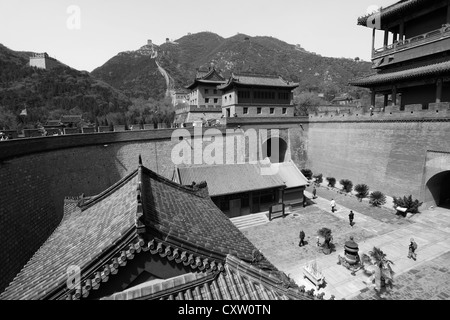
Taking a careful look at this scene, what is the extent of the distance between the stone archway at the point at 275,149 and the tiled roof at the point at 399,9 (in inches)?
598

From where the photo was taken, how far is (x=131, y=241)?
3818 millimetres

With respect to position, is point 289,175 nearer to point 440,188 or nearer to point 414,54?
point 440,188

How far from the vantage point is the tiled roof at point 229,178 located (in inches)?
702

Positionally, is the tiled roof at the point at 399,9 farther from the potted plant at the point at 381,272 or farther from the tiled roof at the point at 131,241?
the tiled roof at the point at 131,241

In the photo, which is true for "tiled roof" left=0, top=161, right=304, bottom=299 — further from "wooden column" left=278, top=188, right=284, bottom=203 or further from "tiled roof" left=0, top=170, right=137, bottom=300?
"wooden column" left=278, top=188, right=284, bottom=203

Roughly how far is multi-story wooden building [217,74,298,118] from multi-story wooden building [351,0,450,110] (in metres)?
10.4

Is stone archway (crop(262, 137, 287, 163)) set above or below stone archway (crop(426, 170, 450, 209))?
above

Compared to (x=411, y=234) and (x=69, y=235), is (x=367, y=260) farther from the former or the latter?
(x=69, y=235)

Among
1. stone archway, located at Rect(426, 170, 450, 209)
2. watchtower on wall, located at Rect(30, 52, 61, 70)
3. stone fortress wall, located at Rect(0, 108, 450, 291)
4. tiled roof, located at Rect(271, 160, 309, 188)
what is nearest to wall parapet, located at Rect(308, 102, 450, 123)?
stone fortress wall, located at Rect(0, 108, 450, 291)

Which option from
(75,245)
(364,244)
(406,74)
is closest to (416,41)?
(406,74)

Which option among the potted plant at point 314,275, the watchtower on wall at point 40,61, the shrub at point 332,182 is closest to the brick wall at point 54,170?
the shrub at point 332,182

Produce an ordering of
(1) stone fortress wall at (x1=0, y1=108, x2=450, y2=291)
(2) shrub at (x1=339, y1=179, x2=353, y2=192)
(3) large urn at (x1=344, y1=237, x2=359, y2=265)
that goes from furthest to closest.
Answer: (2) shrub at (x1=339, y1=179, x2=353, y2=192) → (3) large urn at (x1=344, y1=237, x2=359, y2=265) → (1) stone fortress wall at (x1=0, y1=108, x2=450, y2=291)

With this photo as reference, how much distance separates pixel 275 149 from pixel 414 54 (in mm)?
16316

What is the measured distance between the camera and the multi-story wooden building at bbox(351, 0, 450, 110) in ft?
60.2
